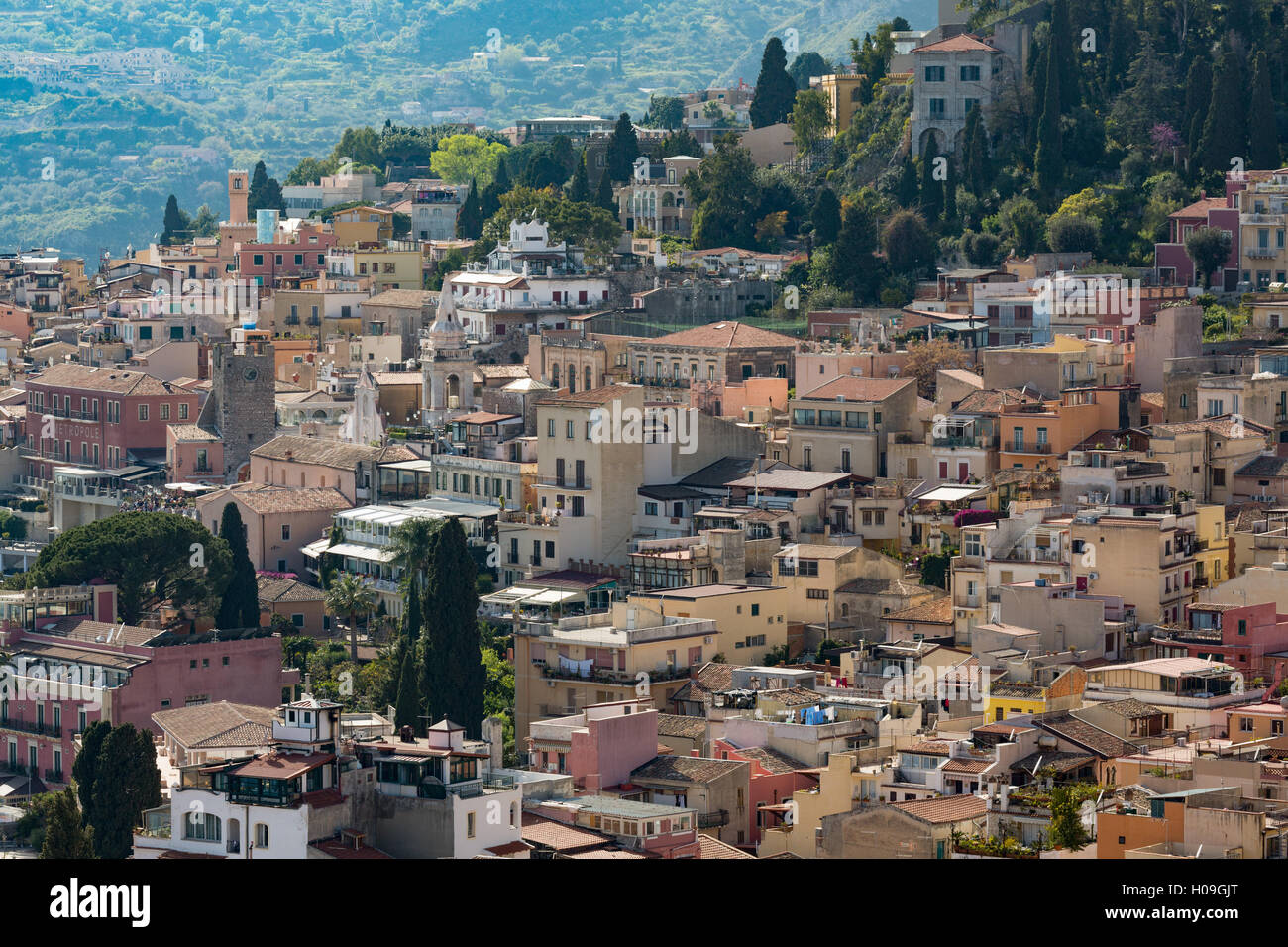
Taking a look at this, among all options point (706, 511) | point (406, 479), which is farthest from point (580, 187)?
point (706, 511)

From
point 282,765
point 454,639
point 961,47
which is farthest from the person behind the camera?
point 961,47

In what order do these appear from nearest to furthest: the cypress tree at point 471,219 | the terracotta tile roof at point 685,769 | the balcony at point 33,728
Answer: the terracotta tile roof at point 685,769 < the balcony at point 33,728 < the cypress tree at point 471,219

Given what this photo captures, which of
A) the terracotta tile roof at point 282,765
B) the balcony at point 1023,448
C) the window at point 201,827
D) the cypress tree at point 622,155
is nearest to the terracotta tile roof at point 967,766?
the terracotta tile roof at point 282,765

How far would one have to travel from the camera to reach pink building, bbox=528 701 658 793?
35.3 m

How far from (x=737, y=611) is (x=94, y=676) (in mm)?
11680

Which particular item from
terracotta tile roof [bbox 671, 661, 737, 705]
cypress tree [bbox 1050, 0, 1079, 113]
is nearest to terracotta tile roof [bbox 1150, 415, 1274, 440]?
terracotta tile roof [bbox 671, 661, 737, 705]

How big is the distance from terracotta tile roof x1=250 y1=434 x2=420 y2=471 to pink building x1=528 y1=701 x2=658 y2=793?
2483 cm

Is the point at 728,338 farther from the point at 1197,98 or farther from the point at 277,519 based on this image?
the point at 1197,98

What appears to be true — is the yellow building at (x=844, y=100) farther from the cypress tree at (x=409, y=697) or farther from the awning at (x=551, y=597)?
the cypress tree at (x=409, y=697)

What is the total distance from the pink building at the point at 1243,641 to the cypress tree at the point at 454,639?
→ 11114 millimetres

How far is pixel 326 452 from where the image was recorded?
6350 cm

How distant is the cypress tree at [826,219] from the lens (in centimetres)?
7031

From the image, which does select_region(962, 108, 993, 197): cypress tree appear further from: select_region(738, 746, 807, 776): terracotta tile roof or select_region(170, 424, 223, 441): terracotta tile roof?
select_region(738, 746, 807, 776): terracotta tile roof
